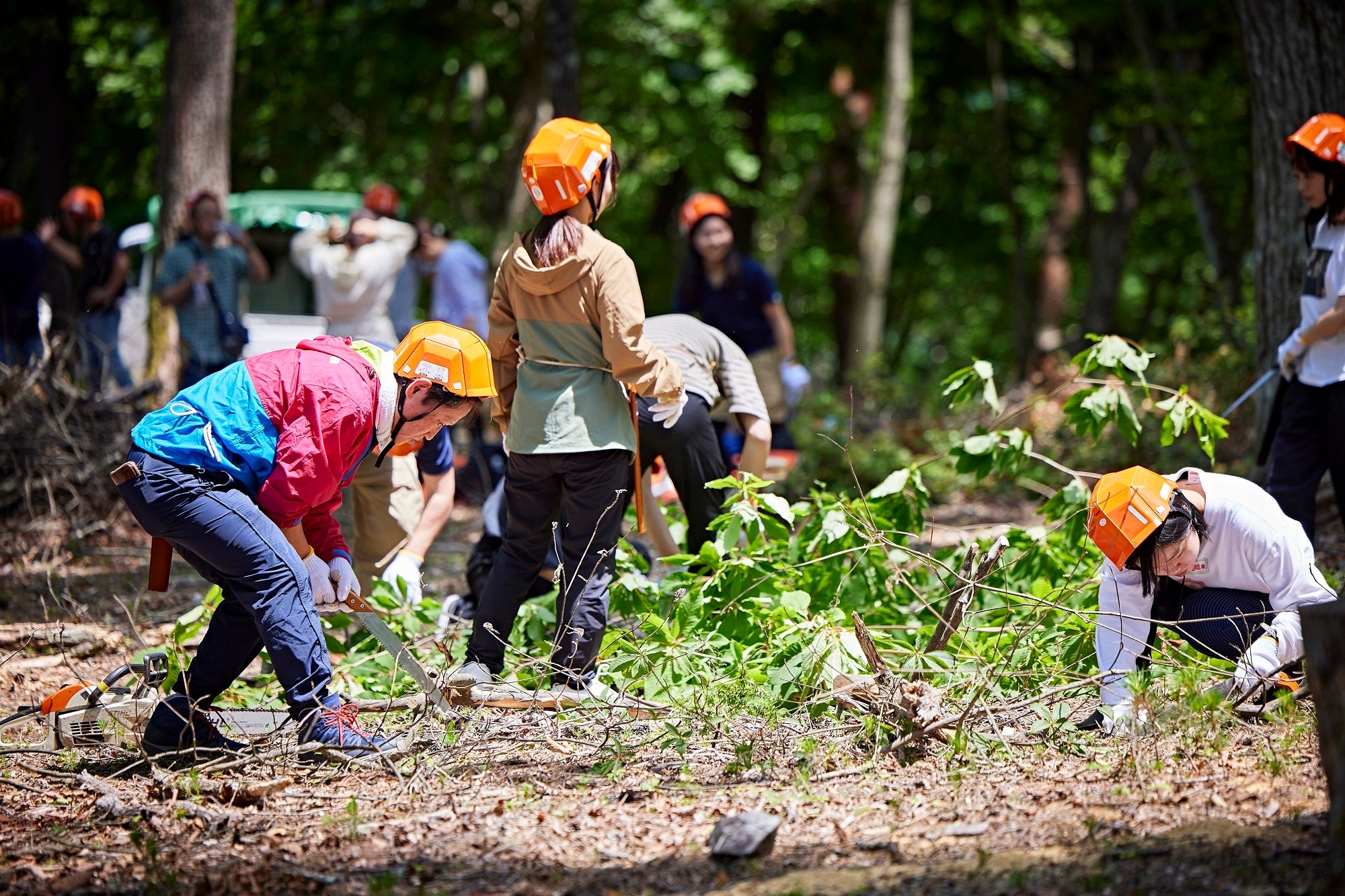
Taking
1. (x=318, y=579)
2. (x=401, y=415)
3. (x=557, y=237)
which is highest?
(x=557, y=237)

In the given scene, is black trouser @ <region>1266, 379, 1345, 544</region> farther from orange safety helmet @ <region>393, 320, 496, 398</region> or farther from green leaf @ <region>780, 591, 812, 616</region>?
orange safety helmet @ <region>393, 320, 496, 398</region>

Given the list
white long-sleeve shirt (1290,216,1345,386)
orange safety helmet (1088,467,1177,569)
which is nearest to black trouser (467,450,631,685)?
orange safety helmet (1088,467,1177,569)

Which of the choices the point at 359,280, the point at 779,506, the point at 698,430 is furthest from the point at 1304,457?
the point at 359,280

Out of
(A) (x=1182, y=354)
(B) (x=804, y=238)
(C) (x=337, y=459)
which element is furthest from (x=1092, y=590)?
(B) (x=804, y=238)

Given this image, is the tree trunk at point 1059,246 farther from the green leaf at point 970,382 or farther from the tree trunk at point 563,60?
the green leaf at point 970,382

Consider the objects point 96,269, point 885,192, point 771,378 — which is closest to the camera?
point 771,378

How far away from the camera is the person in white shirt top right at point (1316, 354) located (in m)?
4.44

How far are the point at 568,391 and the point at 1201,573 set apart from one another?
1.97m

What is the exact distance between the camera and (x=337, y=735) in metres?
3.48

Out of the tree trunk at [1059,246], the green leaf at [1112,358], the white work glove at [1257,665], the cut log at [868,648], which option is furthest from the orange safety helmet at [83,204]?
the tree trunk at [1059,246]

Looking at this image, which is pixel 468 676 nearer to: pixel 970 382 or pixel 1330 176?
pixel 970 382

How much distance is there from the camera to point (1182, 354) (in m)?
8.23

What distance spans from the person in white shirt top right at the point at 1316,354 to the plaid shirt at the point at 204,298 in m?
5.74

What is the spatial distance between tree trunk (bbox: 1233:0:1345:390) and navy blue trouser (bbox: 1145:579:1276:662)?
2.50m
